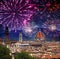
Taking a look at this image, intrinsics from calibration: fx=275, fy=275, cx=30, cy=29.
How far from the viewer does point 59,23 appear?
10961 mm

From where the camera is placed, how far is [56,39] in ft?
35.5

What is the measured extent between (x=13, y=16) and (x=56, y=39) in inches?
75.5

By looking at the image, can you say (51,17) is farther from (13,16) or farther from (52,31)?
(13,16)

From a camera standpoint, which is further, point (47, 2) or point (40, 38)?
point (47, 2)

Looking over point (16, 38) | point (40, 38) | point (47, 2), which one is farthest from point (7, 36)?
point (47, 2)

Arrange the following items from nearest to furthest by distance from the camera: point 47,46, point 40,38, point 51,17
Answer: point 47,46 < point 40,38 < point 51,17

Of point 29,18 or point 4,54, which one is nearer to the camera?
point 4,54

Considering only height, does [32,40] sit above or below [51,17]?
below

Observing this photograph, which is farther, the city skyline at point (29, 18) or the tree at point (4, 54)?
the city skyline at point (29, 18)

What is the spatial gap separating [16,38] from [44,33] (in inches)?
43.9

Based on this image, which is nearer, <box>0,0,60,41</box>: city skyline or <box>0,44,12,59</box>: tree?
<box>0,44,12,59</box>: tree

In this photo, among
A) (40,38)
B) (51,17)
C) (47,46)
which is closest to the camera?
(47,46)

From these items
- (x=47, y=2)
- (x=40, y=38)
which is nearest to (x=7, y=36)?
(x=40, y=38)

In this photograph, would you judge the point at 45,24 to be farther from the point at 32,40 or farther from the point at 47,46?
Answer: the point at 47,46
